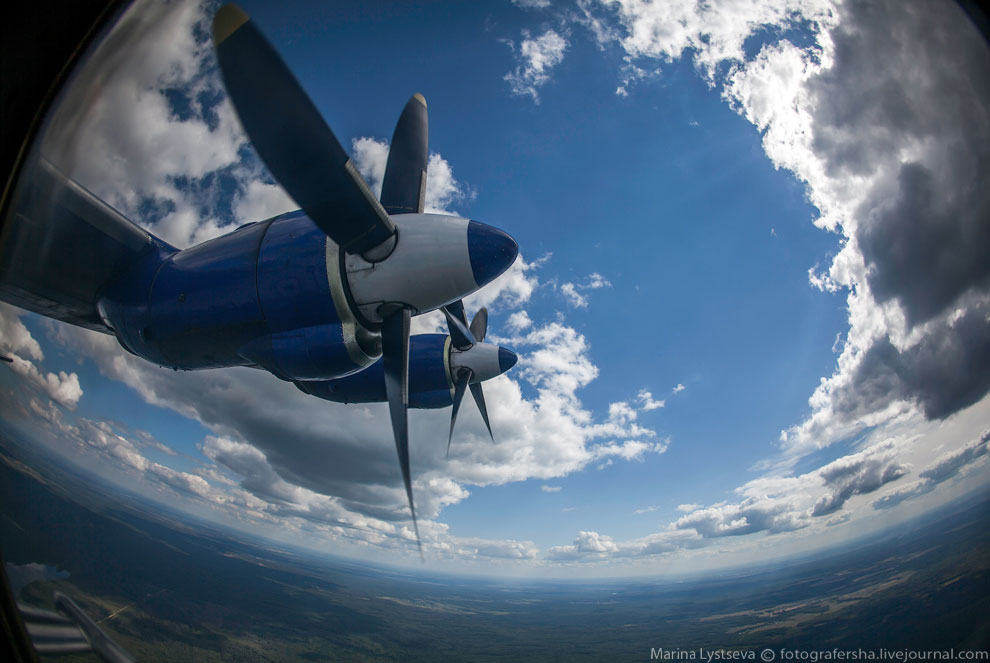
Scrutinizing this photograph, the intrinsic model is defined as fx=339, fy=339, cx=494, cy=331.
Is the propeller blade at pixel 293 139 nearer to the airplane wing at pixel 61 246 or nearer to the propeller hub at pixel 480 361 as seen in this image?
the airplane wing at pixel 61 246

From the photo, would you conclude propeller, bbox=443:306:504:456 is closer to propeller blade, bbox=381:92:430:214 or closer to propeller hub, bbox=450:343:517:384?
propeller hub, bbox=450:343:517:384

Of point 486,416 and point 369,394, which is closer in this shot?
point 369,394

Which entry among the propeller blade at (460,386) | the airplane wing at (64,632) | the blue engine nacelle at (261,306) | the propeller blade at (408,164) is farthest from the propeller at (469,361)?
the airplane wing at (64,632)

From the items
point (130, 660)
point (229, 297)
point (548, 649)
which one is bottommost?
point (548, 649)

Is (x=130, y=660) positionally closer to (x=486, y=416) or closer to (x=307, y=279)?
(x=307, y=279)

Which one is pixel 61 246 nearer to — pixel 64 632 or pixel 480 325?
pixel 64 632

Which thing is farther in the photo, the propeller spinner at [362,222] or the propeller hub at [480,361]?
the propeller hub at [480,361]

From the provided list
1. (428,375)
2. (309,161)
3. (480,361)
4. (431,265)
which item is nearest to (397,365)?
(431,265)

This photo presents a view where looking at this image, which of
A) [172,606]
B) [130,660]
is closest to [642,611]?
[172,606]
